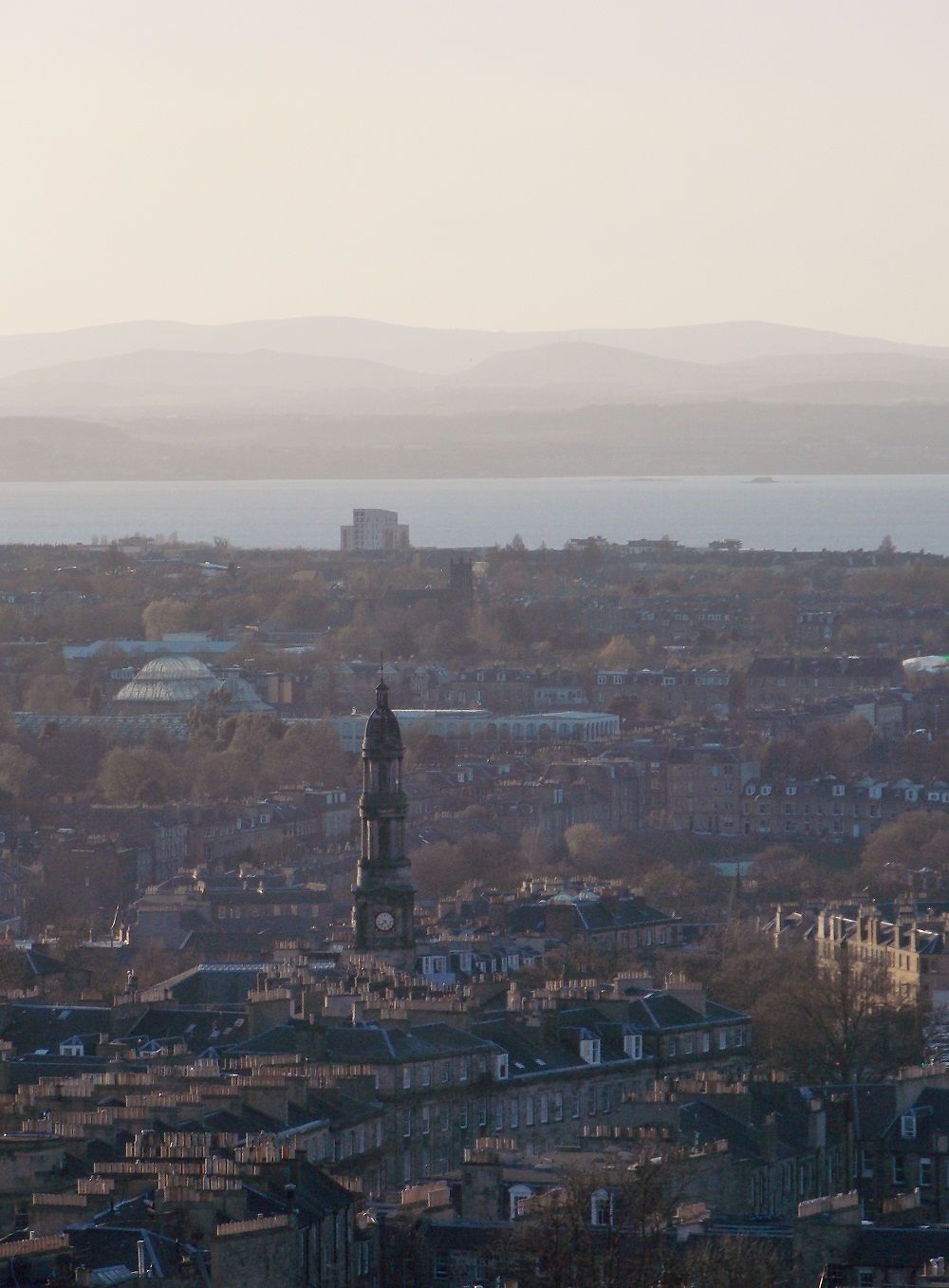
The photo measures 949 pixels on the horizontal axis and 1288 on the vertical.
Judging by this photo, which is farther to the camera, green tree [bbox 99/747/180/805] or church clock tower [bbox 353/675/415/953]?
green tree [bbox 99/747/180/805]

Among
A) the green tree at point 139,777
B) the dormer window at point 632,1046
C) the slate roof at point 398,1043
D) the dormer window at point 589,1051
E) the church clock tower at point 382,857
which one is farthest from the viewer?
the green tree at point 139,777

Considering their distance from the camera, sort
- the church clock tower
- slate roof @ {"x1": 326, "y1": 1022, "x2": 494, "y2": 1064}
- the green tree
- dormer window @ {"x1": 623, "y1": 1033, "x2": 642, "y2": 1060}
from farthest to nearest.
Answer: the green tree < the church clock tower < dormer window @ {"x1": 623, "y1": 1033, "x2": 642, "y2": 1060} < slate roof @ {"x1": 326, "y1": 1022, "x2": 494, "y2": 1064}

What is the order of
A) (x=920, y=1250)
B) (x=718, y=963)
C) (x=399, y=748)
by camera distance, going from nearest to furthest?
(x=920, y=1250) → (x=399, y=748) → (x=718, y=963)

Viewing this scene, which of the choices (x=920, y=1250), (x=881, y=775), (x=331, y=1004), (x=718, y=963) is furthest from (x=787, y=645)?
(x=920, y=1250)

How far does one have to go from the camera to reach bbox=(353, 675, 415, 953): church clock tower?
165 ft

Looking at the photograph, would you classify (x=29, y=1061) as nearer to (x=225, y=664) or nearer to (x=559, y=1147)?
(x=559, y=1147)

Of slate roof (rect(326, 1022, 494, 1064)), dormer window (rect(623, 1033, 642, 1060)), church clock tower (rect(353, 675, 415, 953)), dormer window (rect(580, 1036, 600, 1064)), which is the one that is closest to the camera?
→ slate roof (rect(326, 1022, 494, 1064))

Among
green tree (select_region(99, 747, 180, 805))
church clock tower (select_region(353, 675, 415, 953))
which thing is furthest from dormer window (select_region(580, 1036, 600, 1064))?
green tree (select_region(99, 747, 180, 805))

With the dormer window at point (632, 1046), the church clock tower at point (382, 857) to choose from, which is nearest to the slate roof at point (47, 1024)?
the dormer window at point (632, 1046)

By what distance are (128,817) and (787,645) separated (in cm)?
6743

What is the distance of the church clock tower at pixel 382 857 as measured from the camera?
1983 inches

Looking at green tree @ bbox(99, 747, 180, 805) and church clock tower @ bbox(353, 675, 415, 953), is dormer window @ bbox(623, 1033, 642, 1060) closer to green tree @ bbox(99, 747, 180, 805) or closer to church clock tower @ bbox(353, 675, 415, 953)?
church clock tower @ bbox(353, 675, 415, 953)

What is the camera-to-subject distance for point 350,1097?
38406 mm

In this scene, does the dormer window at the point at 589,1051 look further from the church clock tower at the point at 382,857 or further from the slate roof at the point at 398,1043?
the church clock tower at the point at 382,857
